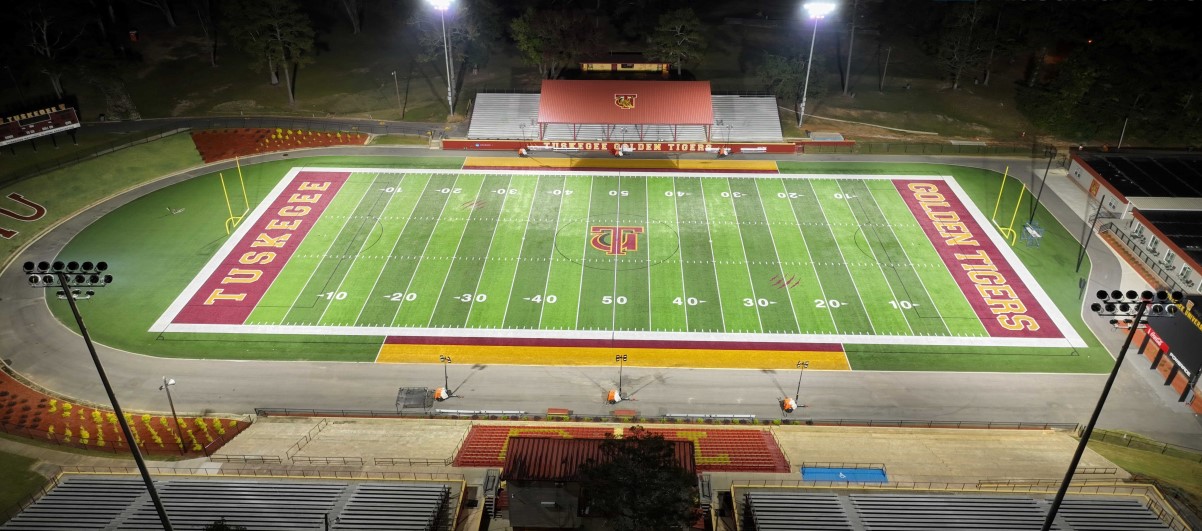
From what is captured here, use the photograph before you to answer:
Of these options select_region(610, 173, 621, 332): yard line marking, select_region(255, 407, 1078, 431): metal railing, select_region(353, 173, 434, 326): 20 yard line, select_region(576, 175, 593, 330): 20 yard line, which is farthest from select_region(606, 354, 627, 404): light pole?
select_region(353, 173, 434, 326): 20 yard line

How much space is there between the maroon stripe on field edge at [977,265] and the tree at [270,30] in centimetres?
5462

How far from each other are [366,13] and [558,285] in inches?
2201

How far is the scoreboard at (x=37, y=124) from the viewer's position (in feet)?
182

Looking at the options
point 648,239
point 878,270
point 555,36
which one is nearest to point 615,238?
point 648,239

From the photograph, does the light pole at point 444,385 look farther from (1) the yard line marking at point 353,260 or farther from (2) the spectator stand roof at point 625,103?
(2) the spectator stand roof at point 625,103

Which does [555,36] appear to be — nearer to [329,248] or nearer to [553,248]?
[553,248]

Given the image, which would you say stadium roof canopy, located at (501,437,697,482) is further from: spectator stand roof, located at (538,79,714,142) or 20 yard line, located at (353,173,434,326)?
spectator stand roof, located at (538,79,714,142)

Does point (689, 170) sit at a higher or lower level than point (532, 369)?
higher

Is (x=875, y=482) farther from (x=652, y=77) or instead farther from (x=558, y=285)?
(x=652, y=77)

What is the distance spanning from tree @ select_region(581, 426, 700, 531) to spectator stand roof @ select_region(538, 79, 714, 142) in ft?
140

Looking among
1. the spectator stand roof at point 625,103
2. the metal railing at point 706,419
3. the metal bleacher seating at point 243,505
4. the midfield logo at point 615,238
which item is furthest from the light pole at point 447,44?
the metal bleacher seating at point 243,505

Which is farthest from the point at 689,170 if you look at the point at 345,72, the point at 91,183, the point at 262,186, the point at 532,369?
the point at 91,183

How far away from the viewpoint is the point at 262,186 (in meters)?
56.9

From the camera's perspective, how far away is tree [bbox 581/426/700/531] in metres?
20.1
